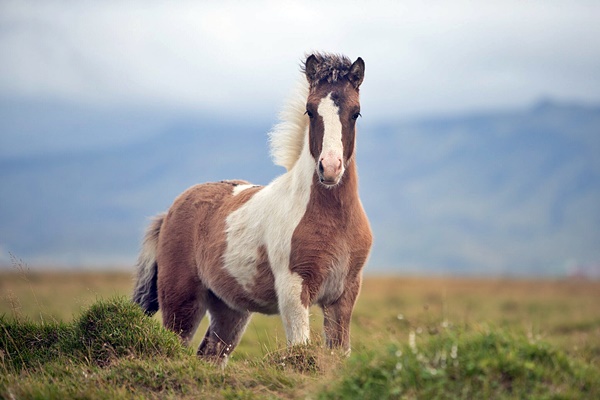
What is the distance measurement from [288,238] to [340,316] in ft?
3.79

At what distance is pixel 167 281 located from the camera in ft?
33.6

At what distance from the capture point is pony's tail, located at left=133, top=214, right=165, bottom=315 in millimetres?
10953

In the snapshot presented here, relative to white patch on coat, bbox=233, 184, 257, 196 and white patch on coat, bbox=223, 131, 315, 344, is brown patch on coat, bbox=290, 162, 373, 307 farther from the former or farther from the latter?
white patch on coat, bbox=233, 184, 257, 196

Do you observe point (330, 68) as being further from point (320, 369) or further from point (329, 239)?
point (320, 369)

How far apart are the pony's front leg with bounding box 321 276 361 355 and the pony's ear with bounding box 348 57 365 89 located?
2.42 meters

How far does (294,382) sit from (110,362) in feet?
7.07

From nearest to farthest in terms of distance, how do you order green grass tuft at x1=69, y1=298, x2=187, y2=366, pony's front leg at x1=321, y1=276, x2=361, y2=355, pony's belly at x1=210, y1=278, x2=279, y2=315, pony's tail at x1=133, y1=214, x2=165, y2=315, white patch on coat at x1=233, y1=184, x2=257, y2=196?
green grass tuft at x1=69, y1=298, x2=187, y2=366
pony's front leg at x1=321, y1=276, x2=361, y2=355
pony's belly at x1=210, y1=278, x2=279, y2=315
white patch on coat at x1=233, y1=184, x2=257, y2=196
pony's tail at x1=133, y1=214, x2=165, y2=315

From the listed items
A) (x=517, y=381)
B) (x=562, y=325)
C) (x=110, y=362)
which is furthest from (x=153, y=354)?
(x=562, y=325)

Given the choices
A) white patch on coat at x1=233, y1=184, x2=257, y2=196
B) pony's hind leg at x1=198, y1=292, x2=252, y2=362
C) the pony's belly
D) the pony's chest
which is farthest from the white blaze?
pony's hind leg at x1=198, y1=292, x2=252, y2=362

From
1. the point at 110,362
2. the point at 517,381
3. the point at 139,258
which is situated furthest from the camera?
the point at 139,258

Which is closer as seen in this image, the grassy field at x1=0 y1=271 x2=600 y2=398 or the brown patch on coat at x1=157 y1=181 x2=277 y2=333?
the grassy field at x1=0 y1=271 x2=600 y2=398

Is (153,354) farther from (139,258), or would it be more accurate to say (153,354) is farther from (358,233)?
(139,258)

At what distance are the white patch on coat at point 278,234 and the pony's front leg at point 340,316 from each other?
1.67 feet

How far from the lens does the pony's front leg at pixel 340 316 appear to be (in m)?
8.60
